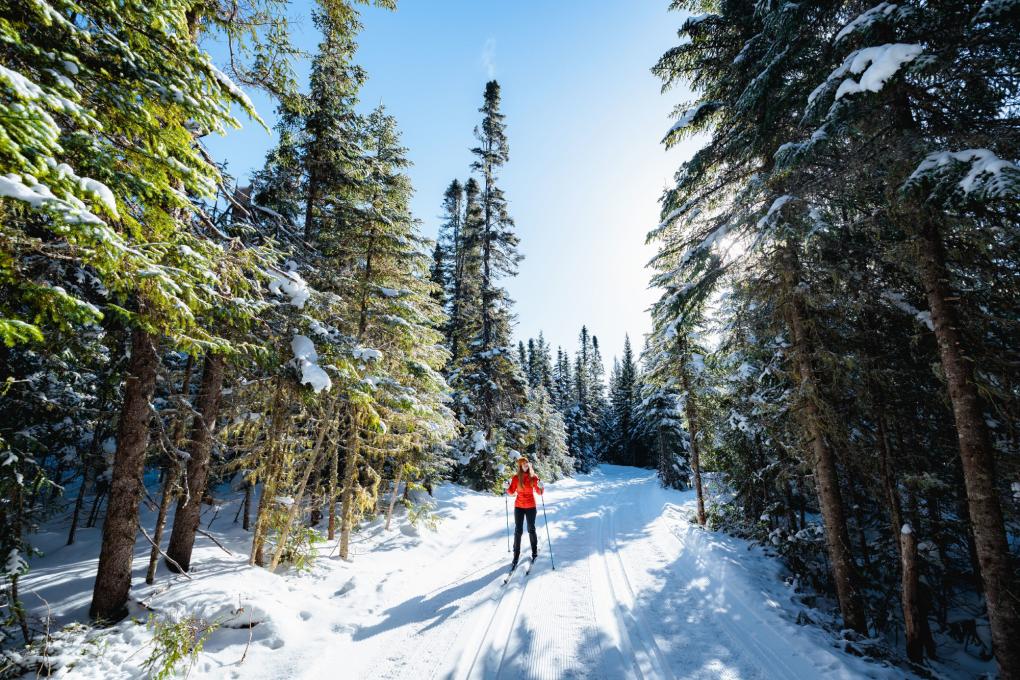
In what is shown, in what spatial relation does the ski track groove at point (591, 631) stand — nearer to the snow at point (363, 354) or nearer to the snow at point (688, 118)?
the snow at point (363, 354)

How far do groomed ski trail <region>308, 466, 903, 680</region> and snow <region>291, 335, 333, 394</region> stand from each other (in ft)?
12.6

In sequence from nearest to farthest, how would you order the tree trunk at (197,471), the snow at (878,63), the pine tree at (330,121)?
the snow at (878,63) < the tree trunk at (197,471) < the pine tree at (330,121)

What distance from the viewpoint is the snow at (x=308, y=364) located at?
6.66 metres

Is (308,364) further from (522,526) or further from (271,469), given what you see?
(522,526)

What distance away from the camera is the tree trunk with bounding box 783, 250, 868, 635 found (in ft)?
24.9

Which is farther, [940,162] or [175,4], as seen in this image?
[940,162]

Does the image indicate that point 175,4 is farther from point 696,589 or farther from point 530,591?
point 696,589

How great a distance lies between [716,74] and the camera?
9992mm

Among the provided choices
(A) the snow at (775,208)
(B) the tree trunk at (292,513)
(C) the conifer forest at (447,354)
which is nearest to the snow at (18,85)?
(C) the conifer forest at (447,354)

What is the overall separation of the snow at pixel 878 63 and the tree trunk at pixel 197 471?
1161 cm

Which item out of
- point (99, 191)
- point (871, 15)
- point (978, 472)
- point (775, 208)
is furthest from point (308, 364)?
point (978, 472)

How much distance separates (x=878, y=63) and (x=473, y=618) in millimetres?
9179

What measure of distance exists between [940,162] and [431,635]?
896 cm

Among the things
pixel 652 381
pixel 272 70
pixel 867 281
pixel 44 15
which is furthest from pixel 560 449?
pixel 44 15
